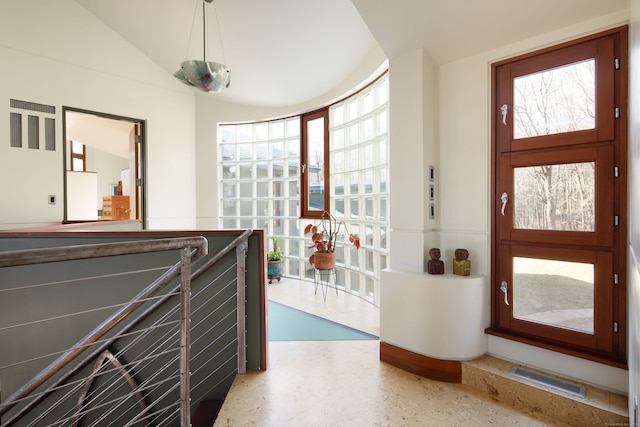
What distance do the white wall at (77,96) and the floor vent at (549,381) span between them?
4.16m

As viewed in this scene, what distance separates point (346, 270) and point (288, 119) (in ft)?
7.19

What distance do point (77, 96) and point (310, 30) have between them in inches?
109

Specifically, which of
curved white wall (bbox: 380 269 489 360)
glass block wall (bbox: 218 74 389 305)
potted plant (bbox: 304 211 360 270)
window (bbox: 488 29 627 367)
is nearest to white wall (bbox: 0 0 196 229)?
glass block wall (bbox: 218 74 389 305)

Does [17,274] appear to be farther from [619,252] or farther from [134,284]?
[619,252]

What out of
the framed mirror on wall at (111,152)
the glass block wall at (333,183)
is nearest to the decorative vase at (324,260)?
the glass block wall at (333,183)

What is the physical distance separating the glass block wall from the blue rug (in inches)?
22.9

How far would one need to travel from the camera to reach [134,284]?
7.06ft

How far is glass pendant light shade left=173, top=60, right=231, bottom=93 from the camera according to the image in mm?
2580

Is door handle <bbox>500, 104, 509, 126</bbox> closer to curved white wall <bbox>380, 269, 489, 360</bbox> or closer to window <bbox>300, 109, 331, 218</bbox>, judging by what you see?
curved white wall <bbox>380, 269, 489, 360</bbox>

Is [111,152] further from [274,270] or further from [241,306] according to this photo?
[241,306]

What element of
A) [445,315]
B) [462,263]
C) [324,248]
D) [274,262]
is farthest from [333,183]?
[445,315]

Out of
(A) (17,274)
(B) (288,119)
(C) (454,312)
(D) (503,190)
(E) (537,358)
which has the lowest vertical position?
(E) (537,358)

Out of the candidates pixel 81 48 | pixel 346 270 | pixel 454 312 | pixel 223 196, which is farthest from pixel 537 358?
pixel 81 48

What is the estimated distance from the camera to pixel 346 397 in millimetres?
1771
